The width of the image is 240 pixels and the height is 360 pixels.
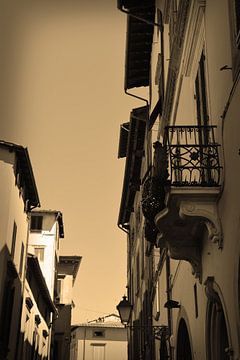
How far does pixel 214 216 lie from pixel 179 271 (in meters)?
5.63

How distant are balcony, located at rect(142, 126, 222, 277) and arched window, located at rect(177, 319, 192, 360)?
12.4ft

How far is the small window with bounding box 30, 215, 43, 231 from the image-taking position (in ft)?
149

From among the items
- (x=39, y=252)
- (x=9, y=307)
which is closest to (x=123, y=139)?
(x=9, y=307)

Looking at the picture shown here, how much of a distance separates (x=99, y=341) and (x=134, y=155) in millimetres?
39206

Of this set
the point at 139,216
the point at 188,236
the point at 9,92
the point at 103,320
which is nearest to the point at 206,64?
the point at 188,236

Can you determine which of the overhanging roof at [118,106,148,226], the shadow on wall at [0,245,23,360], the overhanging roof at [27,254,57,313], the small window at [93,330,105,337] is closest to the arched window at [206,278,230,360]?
the shadow on wall at [0,245,23,360]

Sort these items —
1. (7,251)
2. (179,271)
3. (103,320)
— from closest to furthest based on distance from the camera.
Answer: (179,271) < (7,251) < (103,320)

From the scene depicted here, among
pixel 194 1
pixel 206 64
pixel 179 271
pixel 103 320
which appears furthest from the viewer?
pixel 103 320

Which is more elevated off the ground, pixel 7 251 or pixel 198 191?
pixel 7 251

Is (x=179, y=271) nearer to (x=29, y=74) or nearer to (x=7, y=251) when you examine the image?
(x=29, y=74)

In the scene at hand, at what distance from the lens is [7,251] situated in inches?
872

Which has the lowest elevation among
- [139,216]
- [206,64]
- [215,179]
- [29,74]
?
[215,179]

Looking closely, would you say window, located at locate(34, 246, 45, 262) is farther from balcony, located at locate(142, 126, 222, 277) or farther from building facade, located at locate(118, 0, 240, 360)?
balcony, located at locate(142, 126, 222, 277)

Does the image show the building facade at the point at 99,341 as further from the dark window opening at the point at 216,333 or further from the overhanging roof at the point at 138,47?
the dark window opening at the point at 216,333
